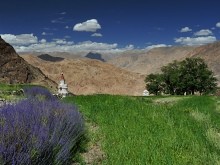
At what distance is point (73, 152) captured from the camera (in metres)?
10.0

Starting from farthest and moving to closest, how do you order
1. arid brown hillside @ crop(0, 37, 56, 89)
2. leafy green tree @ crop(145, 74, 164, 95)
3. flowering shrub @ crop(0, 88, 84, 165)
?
arid brown hillside @ crop(0, 37, 56, 89) → leafy green tree @ crop(145, 74, 164, 95) → flowering shrub @ crop(0, 88, 84, 165)

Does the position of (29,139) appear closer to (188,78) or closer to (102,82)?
(188,78)

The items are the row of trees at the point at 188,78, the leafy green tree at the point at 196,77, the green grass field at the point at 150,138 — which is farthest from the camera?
the row of trees at the point at 188,78

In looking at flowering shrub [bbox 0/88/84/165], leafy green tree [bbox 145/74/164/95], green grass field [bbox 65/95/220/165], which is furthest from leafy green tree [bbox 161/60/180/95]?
flowering shrub [bbox 0/88/84/165]

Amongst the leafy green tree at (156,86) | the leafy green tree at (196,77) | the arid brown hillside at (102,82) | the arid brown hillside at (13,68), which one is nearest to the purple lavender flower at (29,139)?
the leafy green tree at (196,77)

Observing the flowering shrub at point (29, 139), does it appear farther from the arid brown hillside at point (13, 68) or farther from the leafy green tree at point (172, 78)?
the arid brown hillside at point (13, 68)

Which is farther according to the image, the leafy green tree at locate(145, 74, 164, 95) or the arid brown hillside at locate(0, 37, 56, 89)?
the arid brown hillside at locate(0, 37, 56, 89)

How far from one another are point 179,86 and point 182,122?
6986 centimetres

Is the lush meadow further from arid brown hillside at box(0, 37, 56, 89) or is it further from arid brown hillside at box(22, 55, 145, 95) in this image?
arid brown hillside at box(22, 55, 145, 95)

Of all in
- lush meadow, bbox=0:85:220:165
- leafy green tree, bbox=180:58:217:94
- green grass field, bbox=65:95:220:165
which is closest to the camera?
lush meadow, bbox=0:85:220:165

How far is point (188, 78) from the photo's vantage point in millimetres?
82062

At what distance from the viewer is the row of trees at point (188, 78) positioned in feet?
271

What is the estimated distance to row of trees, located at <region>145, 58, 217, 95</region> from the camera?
82625 millimetres

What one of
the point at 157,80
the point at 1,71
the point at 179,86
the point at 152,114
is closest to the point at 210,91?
the point at 179,86
